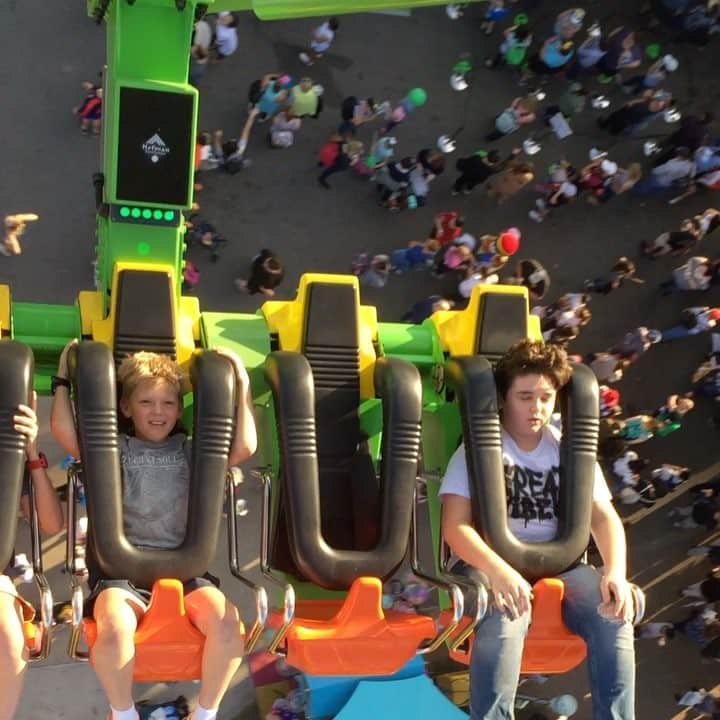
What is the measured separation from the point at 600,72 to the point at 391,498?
4704 mm

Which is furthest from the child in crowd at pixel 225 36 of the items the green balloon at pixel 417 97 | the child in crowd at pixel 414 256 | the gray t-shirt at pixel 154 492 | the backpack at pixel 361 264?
the gray t-shirt at pixel 154 492

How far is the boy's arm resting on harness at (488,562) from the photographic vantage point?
5363 millimetres

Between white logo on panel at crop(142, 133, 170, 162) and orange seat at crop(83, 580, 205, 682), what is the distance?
2309 mm

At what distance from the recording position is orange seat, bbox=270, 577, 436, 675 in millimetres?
5344

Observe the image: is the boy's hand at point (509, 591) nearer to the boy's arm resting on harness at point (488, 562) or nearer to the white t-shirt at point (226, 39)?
the boy's arm resting on harness at point (488, 562)

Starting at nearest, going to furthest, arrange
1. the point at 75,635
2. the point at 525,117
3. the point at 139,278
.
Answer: the point at 75,635
the point at 139,278
the point at 525,117

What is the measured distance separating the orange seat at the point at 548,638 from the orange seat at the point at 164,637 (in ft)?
4.42

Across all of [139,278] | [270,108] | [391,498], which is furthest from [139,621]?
[270,108]

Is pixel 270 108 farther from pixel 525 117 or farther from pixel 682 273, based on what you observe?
pixel 682 273

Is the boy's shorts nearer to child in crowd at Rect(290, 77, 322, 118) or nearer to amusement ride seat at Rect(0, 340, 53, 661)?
amusement ride seat at Rect(0, 340, 53, 661)

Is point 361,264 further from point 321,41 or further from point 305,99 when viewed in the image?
point 321,41

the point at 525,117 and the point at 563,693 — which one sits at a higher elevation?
the point at 525,117

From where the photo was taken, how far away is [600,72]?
882cm

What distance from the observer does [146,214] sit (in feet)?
20.2
